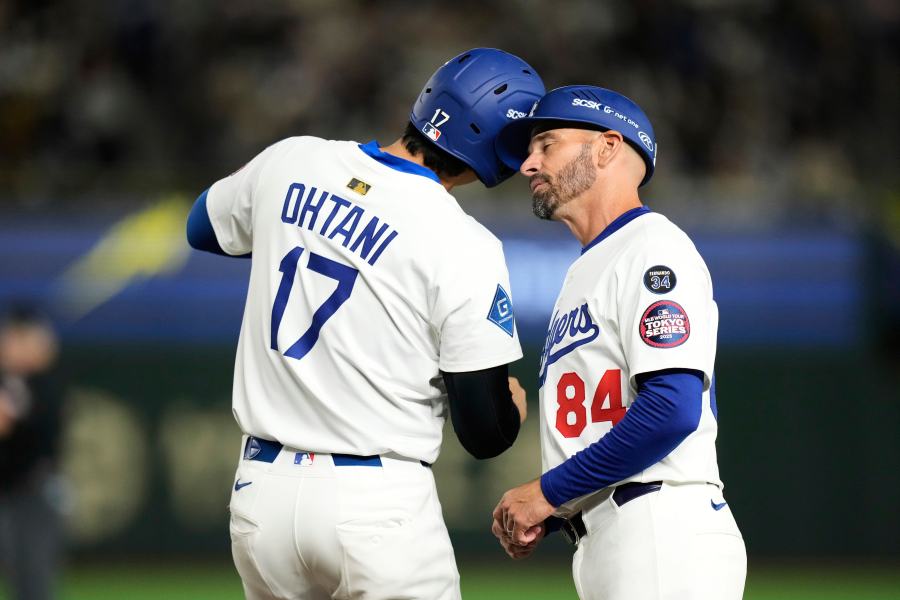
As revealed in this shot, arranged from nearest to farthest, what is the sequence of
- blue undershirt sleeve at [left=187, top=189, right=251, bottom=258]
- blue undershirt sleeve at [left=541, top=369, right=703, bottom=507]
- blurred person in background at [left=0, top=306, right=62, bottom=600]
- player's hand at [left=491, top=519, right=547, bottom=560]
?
blue undershirt sleeve at [left=541, top=369, right=703, bottom=507] → player's hand at [left=491, top=519, right=547, bottom=560] → blue undershirt sleeve at [left=187, top=189, right=251, bottom=258] → blurred person in background at [left=0, top=306, right=62, bottom=600]

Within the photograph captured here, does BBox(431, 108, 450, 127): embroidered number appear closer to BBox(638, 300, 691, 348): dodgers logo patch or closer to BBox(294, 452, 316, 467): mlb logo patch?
BBox(638, 300, 691, 348): dodgers logo patch

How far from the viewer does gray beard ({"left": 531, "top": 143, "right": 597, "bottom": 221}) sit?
3.83 m

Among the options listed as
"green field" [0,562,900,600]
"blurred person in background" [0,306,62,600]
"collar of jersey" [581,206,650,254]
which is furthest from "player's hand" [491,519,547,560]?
"green field" [0,562,900,600]

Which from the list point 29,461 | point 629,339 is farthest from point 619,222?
point 29,461

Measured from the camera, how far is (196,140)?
429 inches

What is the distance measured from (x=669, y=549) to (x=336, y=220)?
1361 mm

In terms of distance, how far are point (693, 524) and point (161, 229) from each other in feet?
23.5

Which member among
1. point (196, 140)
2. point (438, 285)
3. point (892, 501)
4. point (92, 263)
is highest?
point (196, 140)

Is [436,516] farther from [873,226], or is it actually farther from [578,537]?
[873,226]

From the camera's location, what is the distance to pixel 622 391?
140 inches

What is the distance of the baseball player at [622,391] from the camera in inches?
134

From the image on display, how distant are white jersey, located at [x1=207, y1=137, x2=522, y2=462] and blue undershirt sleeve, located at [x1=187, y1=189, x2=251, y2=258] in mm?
390

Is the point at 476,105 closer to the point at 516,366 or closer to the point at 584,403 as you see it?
the point at 584,403

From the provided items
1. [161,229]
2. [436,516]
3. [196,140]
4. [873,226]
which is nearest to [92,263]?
[161,229]
